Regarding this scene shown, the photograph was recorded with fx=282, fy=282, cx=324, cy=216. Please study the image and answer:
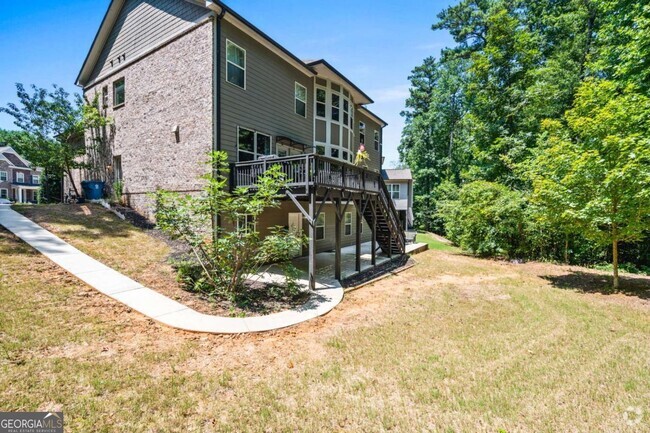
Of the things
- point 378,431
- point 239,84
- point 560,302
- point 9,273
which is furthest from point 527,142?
point 9,273

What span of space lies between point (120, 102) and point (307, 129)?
345 inches

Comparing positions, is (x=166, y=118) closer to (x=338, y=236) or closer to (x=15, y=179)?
(x=338, y=236)

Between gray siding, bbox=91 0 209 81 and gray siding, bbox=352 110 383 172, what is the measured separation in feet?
34.1

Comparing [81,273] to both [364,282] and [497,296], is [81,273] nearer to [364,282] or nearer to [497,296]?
[364,282]

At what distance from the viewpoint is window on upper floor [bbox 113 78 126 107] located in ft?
42.1

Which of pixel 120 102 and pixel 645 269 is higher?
pixel 120 102

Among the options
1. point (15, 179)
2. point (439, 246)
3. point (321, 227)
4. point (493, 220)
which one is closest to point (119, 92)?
point (321, 227)

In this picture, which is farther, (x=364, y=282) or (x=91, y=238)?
(x=364, y=282)

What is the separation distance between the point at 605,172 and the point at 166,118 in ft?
49.0

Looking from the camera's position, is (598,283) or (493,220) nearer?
(598,283)

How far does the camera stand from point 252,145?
1070cm

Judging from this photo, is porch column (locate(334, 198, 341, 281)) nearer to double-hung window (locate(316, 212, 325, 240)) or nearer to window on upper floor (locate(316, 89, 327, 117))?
double-hung window (locate(316, 212, 325, 240))

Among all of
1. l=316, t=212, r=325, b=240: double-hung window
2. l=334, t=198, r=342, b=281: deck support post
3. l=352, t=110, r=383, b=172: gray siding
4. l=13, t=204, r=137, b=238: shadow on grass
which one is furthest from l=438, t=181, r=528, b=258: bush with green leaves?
l=13, t=204, r=137, b=238: shadow on grass

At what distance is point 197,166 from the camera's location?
9.72 metres
